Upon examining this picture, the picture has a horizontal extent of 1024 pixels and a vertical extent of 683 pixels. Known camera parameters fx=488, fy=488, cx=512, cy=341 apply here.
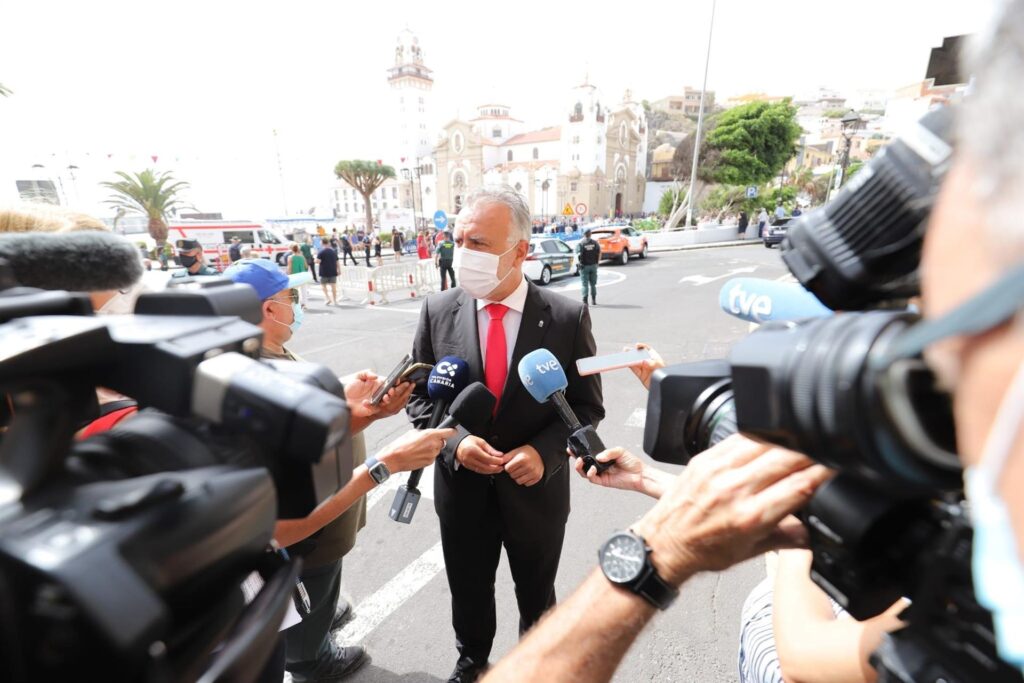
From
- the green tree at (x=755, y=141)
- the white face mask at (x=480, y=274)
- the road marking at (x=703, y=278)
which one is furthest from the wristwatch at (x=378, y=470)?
the green tree at (x=755, y=141)

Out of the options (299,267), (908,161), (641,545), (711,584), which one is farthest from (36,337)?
(299,267)

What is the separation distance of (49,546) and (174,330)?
32 centimetres

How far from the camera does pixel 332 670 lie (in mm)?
2277

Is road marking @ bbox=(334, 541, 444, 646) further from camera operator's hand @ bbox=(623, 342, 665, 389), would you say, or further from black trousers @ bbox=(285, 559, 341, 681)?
camera operator's hand @ bbox=(623, 342, 665, 389)

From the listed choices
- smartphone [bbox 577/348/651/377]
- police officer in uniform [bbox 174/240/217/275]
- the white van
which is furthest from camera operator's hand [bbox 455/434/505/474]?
the white van

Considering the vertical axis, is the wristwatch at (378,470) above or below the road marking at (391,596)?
above

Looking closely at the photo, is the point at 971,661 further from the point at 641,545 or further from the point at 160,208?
the point at 160,208

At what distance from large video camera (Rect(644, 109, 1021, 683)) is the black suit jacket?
1.45 meters

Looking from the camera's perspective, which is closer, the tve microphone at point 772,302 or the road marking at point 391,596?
the tve microphone at point 772,302

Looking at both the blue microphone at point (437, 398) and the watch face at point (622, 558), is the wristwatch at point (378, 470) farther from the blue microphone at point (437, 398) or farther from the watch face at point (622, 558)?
the watch face at point (622, 558)

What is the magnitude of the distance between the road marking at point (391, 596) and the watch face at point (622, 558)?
7.31 feet

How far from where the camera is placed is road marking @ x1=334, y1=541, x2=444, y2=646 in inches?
101

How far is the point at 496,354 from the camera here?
2.27 metres

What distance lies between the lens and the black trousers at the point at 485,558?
2.18 m
